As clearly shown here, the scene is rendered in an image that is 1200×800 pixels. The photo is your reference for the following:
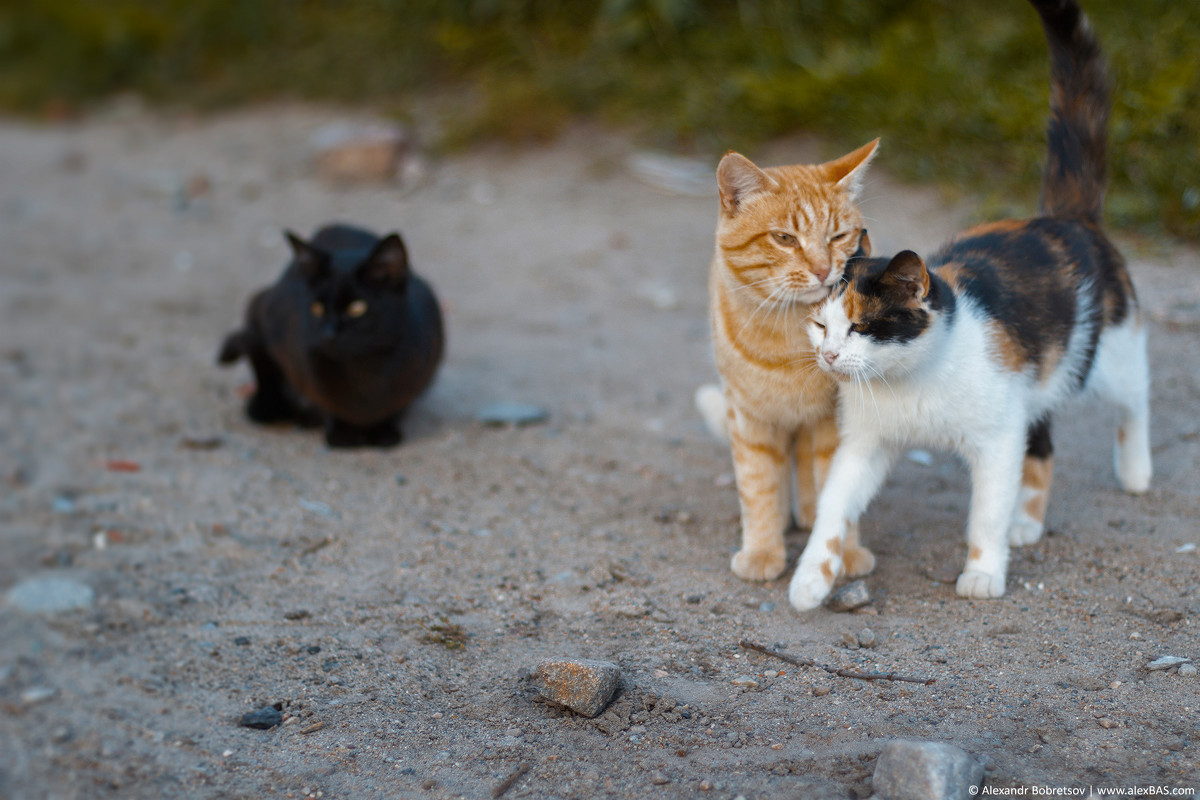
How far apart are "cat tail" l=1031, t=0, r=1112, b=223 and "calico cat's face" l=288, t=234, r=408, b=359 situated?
2.38 metres

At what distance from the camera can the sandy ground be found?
2223 millimetres

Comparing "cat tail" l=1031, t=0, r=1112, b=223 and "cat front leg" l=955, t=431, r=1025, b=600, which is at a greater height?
"cat tail" l=1031, t=0, r=1112, b=223

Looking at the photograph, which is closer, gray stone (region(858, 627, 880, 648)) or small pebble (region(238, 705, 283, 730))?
small pebble (region(238, 705, 283, 730))

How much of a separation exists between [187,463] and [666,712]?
8.33 feet

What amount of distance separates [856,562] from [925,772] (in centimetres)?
105

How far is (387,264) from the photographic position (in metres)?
3.90

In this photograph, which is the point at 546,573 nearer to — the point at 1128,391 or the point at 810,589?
the point at 810,589

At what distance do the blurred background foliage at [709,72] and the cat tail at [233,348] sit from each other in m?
3.59

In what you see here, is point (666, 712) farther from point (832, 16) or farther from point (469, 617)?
point (832, 16)

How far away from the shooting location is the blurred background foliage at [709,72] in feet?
17.9

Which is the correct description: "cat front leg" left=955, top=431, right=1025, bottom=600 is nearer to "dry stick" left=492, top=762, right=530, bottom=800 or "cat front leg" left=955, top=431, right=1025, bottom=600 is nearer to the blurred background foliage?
"dry stick" left=492, top=762, right=530, bottom=800

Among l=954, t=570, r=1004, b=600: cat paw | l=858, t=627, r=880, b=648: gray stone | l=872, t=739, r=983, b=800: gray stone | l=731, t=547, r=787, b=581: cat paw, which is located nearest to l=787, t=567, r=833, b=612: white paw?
l=858, t=627, r=880, b=648: gray stone

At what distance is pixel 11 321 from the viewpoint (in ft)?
19.4

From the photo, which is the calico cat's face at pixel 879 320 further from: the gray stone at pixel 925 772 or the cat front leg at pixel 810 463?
the gray stone at pixel 925 772
